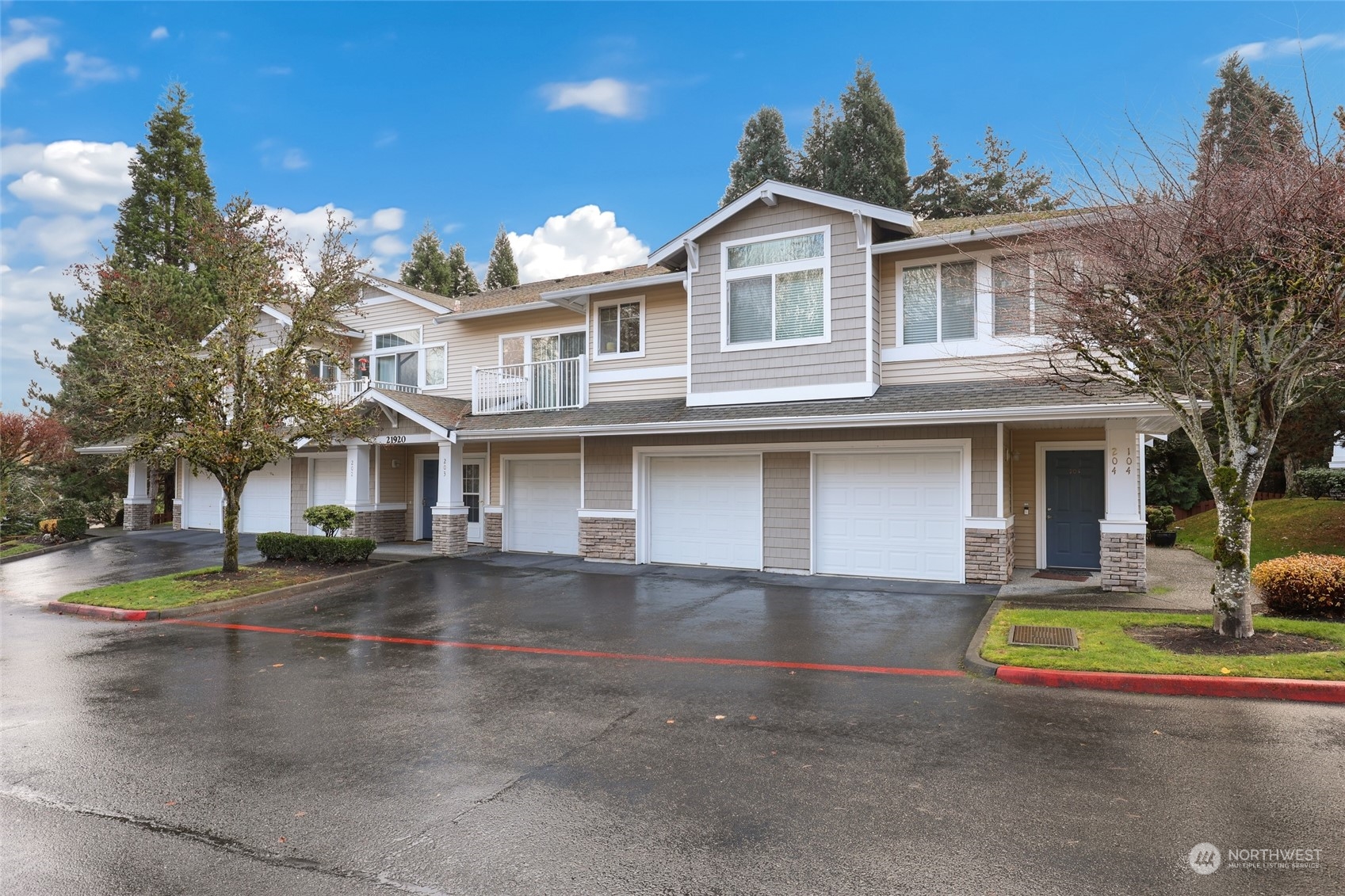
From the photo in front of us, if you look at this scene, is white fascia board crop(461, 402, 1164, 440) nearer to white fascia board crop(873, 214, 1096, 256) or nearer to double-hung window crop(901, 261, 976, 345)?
double-hung window crop(901, 261, 976, 345)

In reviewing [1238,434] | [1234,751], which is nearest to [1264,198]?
[1238,434]

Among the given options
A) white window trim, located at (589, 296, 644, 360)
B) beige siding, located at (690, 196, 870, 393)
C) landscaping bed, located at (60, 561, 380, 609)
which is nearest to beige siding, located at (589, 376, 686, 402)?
white window trim, located at (589, 296, 644, 360)

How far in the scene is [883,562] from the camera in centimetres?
1278

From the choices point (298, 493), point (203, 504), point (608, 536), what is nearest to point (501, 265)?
point (203, 504)

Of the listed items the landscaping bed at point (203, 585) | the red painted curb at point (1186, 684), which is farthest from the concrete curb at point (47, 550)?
the red painted curb at point (1186, 684)

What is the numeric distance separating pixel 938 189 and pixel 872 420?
25.0 meters

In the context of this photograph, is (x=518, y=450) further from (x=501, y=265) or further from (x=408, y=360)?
(x=501, y=265)

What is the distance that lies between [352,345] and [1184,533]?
23.6m

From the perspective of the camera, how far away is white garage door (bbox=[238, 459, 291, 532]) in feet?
68.4

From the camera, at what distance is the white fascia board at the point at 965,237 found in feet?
33.6

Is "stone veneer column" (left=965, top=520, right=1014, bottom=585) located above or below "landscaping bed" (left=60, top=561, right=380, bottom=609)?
above

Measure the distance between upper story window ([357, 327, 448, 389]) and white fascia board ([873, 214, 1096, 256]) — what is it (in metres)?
12.1

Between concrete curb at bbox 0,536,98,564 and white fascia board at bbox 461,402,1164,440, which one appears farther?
concrete curb at bbox 0,536,98,564

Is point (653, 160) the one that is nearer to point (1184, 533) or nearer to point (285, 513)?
point (285, 513)
